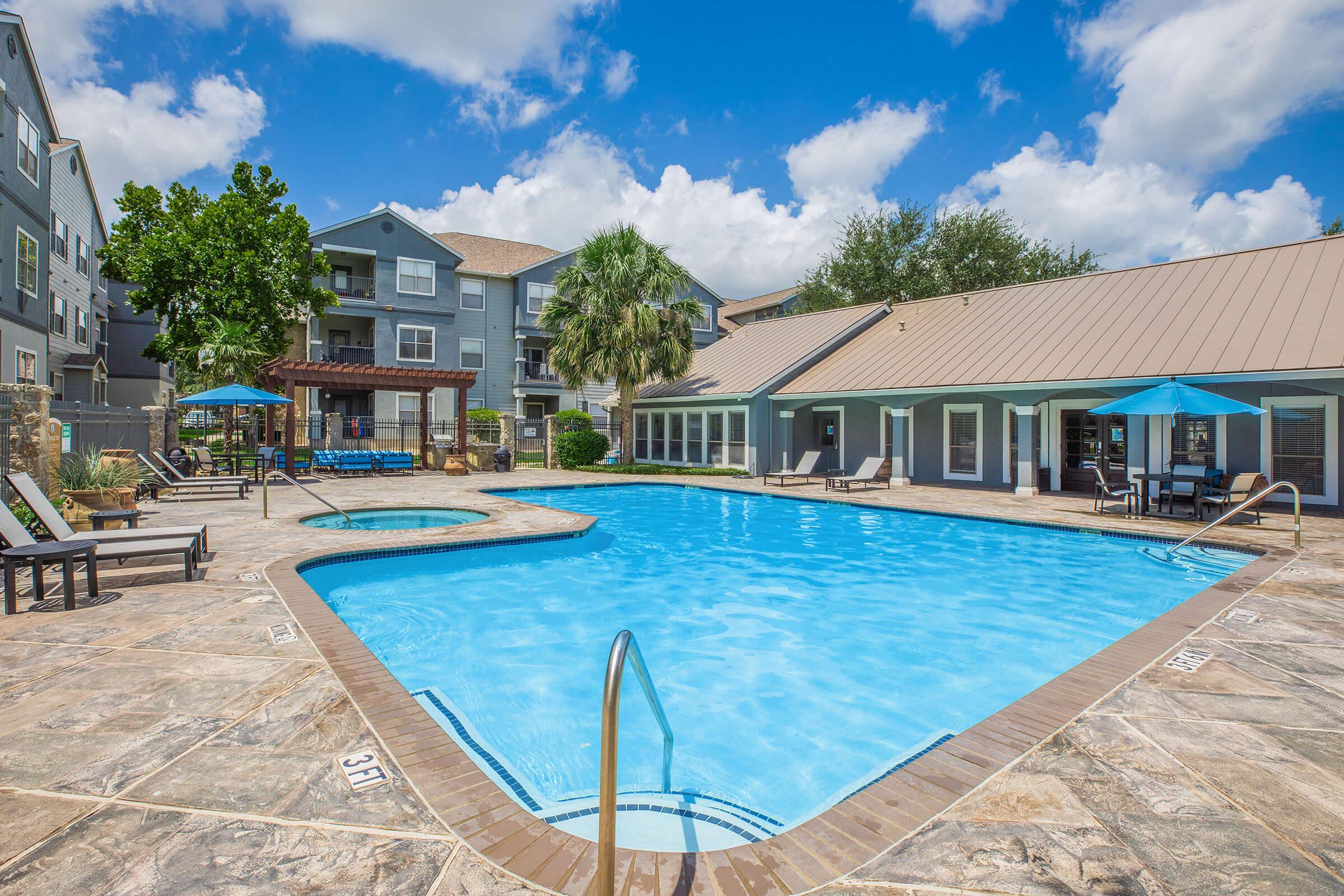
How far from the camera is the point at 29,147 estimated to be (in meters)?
19.2

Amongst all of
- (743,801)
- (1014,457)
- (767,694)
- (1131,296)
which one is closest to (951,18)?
(1131,296)

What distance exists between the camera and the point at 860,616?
7.53 m

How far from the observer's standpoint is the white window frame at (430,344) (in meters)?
31.0

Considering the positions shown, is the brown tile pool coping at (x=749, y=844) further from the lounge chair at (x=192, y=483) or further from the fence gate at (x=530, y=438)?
the fence gate at (x=530, y=438)

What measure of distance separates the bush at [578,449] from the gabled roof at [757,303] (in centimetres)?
2101

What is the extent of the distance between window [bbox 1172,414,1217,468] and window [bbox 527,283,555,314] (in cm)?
2692

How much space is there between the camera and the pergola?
1953 centimetres

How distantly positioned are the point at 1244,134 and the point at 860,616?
27305mm

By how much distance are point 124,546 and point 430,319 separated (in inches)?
1053

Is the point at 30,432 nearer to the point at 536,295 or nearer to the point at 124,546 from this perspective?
the point at 124,546

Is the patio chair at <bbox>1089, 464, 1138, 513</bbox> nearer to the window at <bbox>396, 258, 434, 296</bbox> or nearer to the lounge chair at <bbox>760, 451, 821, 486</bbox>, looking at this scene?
the lounge chair at <bbox>760, 451, 821, 486</bbox>

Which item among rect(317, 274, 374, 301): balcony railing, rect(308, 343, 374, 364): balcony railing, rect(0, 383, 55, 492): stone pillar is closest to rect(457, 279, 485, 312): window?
rect(317, 274, 374, 301): balcony railing

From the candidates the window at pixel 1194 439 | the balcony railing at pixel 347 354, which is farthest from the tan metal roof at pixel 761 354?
the balcony railing at pixel 347 354

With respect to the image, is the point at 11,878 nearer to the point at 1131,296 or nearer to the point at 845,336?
the point at 1131,296
